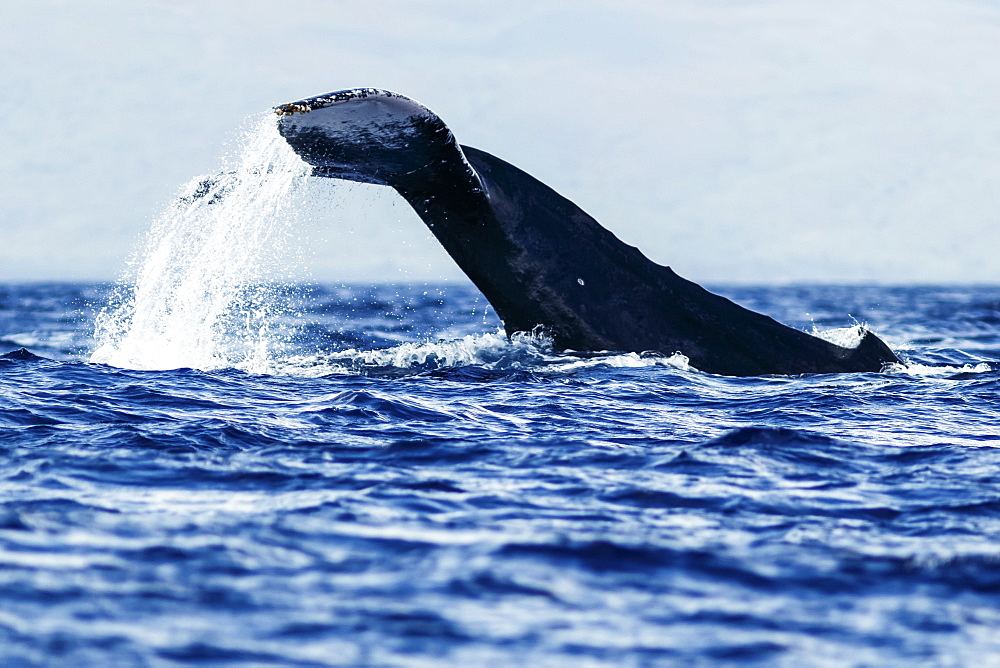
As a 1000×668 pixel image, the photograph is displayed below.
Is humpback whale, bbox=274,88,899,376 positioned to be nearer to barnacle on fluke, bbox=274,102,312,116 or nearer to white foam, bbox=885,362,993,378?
barnacle on fluke, bbox=274,102,312,116

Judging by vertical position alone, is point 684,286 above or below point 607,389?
above

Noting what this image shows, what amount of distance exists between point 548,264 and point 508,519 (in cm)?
384

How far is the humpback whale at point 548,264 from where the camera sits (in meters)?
8.00

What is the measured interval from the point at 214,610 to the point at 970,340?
19238mm

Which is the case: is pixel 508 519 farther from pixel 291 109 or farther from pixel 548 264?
pixel 548 264

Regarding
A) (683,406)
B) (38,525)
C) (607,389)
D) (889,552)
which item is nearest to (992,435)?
(683,406)

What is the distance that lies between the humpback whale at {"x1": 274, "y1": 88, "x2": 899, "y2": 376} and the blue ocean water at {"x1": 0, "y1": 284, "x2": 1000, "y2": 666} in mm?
255

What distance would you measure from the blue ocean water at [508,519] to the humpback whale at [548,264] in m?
0.25

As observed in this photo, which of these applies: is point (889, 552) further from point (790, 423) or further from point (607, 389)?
point (607, 389)

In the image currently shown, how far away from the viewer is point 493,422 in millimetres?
8539

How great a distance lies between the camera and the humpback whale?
8.00 m

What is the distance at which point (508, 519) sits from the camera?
5.76m

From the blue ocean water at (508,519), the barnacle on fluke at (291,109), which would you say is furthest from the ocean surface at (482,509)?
the barnacle on fluke at (291,109)

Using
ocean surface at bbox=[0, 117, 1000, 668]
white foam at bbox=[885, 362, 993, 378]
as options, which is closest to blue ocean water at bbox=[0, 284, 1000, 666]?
ocean surface at bbox=[0, 117, 1000, 668]
